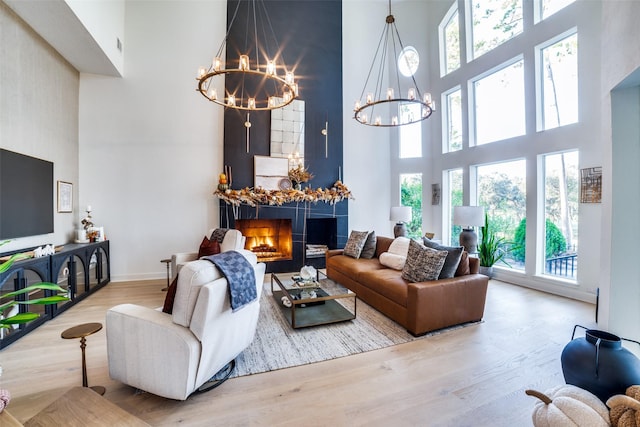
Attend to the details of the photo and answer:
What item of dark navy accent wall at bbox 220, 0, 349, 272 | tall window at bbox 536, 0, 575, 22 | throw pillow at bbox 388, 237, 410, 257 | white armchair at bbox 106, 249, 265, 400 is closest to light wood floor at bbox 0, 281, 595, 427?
white armchair at bbox 106, 249, 265, 400

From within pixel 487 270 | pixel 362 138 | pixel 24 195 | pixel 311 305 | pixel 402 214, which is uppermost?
pixel 362 138

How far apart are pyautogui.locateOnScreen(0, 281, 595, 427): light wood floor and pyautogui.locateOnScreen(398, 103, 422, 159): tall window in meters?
4.84

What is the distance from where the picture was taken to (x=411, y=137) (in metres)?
6.95

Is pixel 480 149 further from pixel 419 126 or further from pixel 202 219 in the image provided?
pixel 202 219

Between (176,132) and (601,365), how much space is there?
6288mm

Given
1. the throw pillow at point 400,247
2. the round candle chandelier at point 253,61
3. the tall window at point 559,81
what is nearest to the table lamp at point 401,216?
the throw pillow at point 400,247

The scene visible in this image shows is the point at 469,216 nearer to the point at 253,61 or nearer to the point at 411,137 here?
the point at 411,137

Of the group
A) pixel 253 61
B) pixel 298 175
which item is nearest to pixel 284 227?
pixel 298 175

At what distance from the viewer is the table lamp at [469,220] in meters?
4.66

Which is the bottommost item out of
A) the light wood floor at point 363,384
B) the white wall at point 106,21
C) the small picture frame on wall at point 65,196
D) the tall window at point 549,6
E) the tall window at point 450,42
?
the light wood floor at point 363,384

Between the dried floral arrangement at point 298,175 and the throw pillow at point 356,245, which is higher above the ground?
the dried floral arrangement at point 298,175

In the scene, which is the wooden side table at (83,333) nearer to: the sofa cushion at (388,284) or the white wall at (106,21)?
the sofa cushion at (388,284)

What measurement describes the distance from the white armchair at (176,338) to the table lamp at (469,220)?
172 inches

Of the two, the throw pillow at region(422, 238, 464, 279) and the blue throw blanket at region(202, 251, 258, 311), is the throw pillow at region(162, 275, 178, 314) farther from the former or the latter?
the throw pillow at region(422, 238, 464, 279)
